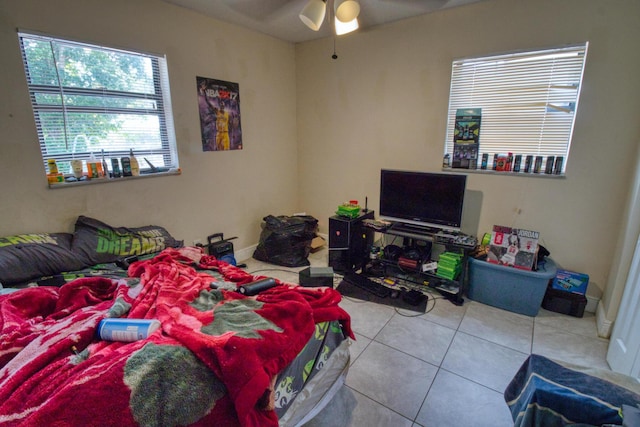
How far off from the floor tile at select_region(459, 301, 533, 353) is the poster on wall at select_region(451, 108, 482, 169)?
51.2 inches

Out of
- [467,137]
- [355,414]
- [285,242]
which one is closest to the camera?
[355,414]

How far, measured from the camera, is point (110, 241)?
228 centimetres

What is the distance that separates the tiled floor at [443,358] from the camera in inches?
62.9

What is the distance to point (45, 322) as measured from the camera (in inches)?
50.6

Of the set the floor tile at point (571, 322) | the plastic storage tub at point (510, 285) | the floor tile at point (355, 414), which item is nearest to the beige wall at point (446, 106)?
the floor tile at point (571, 322)

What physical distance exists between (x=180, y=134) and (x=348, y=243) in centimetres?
194

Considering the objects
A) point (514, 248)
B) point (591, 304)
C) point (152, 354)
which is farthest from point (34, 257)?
point (591, 304)

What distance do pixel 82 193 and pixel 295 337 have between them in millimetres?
2102

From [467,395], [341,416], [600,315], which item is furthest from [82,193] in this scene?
[600,315]

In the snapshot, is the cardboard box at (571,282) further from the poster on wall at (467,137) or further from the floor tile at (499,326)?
the poster on wall at (467,137)

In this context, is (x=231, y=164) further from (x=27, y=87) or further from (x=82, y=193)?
(x=27, y=87)

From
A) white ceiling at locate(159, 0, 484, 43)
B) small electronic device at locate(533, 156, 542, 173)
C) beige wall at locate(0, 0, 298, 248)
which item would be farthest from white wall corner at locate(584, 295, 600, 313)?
beige wall at locate(0, 0, 298, 248)

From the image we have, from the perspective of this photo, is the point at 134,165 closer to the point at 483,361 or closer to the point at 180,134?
the point at 180,134

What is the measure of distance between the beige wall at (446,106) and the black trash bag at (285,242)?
645mm
